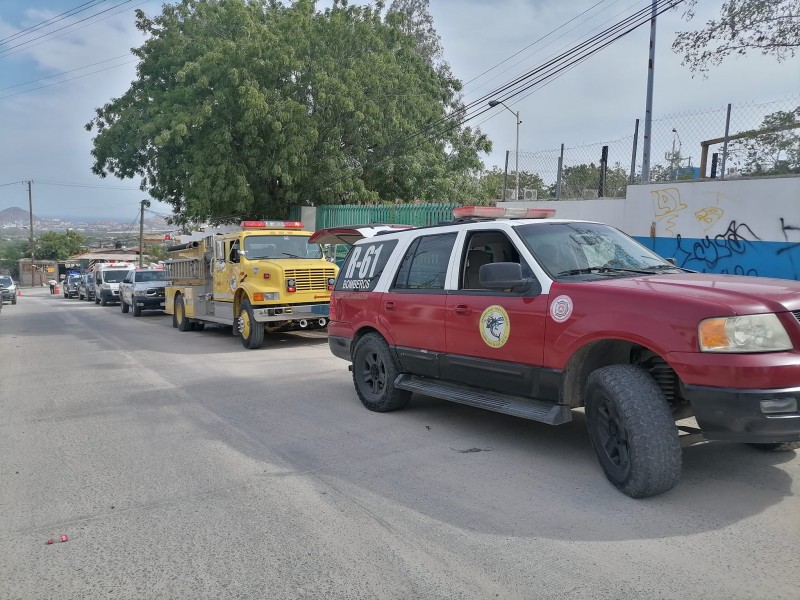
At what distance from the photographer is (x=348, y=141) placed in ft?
76.9

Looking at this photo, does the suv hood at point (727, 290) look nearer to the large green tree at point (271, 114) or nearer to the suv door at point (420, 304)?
the suv door at point (420, 304)

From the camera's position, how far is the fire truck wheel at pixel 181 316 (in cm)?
1684

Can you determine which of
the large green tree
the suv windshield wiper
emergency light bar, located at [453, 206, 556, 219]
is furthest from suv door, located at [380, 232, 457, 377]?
the large green tree

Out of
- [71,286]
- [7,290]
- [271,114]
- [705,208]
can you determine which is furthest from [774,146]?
[71,286]

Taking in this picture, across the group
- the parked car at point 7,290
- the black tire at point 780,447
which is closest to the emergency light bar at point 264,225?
the black tire at point 780,447

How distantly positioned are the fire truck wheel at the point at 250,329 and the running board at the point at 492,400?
6.58 meters

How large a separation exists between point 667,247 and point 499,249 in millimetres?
7500

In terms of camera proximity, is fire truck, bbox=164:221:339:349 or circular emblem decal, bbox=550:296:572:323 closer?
circular emblem decal, bbox=550:296:572:323

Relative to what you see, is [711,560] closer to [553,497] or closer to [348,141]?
[553,497]

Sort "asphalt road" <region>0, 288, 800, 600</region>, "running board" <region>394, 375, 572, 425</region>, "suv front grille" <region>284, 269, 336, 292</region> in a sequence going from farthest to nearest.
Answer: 1. "suv front grille" <region>284, 269, 336, 292</region>
2. "running board" <region>394, 375, 572, 425</region>
3. "asphalt road" <region>0, 288, 800, 600</region>

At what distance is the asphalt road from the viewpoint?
133 inches

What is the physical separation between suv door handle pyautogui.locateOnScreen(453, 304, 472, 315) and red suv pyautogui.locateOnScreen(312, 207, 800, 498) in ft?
0.05

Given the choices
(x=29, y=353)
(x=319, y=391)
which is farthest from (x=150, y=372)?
(x=29, y=353)

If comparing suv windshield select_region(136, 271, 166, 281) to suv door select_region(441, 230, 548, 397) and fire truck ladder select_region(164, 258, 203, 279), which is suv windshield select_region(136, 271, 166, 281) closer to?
fire truck ladder select_region(164, 258, 203, 279)
